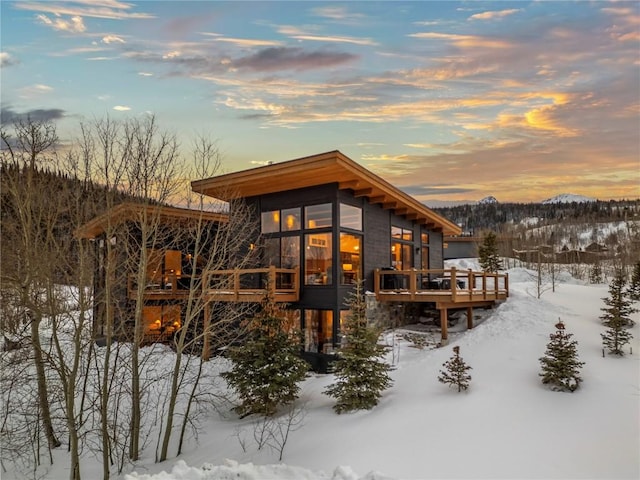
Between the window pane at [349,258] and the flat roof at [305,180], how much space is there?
54.5 inches

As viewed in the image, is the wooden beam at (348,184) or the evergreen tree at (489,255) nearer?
the wooden beam at (348,184)

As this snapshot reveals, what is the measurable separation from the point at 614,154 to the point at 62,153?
16.7m

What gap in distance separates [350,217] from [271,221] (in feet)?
8.25

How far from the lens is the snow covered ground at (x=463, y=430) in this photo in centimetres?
595

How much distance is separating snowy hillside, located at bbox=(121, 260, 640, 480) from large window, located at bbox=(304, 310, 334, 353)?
42.2 inches

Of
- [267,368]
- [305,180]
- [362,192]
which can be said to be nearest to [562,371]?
[267,368]

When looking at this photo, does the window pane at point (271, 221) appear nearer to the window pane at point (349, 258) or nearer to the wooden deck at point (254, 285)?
the wooden deck at point (254, 285)

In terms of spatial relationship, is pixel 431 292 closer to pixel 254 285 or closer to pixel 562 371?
pixel 562 371

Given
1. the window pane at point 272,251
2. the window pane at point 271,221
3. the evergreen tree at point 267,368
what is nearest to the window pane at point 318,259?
the window pane at point 272,251

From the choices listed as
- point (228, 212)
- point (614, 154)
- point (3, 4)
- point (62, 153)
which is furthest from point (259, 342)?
point (614, 154)

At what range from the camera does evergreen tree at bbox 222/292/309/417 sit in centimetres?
904

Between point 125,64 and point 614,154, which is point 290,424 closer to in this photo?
point 125,64

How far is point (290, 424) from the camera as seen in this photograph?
8094 mm

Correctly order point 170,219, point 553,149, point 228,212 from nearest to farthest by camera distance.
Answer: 1. point 170,219
2. point 228,212
3. point 553,149
